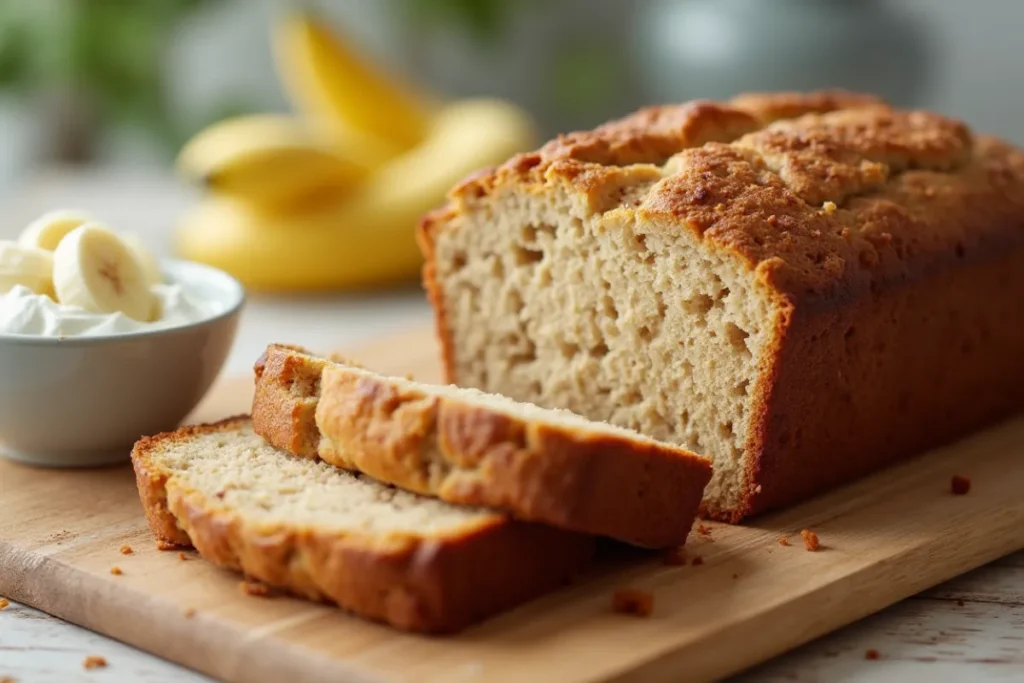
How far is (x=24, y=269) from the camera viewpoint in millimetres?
3617

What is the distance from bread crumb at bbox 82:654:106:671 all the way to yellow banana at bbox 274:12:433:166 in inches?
165

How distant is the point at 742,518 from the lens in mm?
3416

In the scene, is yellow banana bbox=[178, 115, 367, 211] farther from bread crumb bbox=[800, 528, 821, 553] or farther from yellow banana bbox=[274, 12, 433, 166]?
bread crumb bbox=[800, 528, 821, 553]

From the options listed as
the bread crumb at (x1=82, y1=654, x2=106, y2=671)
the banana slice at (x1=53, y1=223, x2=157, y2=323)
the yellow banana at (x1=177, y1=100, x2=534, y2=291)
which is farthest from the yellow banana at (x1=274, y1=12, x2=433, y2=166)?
the bread crumb at (x1=82, y1=654, x2=106, y2=671)

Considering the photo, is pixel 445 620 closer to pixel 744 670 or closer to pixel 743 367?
pixel 744 670

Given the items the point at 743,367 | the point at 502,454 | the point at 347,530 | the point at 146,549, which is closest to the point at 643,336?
the point at 743,367

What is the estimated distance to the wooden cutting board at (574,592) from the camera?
2.67m

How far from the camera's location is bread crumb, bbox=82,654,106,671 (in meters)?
2.84

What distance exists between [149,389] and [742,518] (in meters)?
1.60

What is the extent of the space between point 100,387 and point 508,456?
134 cm

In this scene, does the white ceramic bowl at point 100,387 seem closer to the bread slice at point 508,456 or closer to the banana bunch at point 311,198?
the bread slice at point 508,456

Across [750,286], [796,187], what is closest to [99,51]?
[796,187]

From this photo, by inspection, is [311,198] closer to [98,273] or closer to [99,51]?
[98,273]

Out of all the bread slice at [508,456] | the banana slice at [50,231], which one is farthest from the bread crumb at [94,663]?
the banana slice at [50,231]
